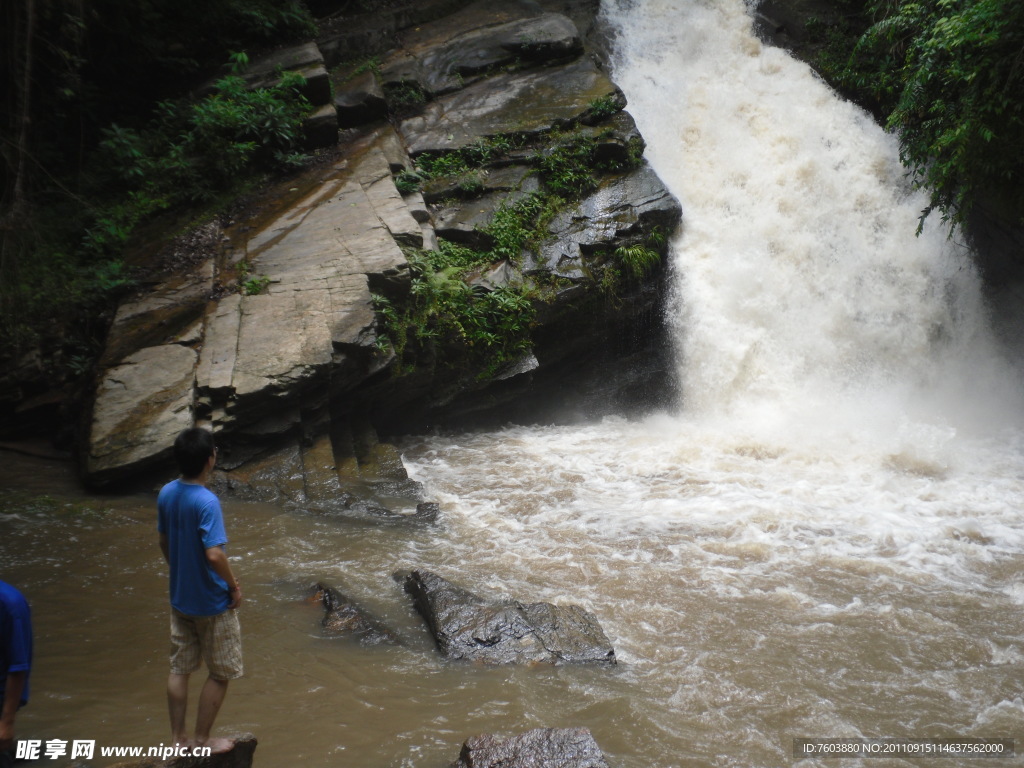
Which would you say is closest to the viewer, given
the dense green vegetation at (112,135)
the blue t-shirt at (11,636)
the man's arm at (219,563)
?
the blue t-shirt at (11,636)

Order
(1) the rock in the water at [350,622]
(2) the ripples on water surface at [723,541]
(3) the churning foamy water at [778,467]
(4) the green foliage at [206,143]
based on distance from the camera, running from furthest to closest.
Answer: (4) the green foliage at [206,143] < (1) the rock in the water at [350,622] < (3) the churning foamy water at [778,467] < (2) the ripples on water surface at [723,541]

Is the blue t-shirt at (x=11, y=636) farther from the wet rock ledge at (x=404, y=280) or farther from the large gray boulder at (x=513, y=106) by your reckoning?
the large gray boulder at (x=513, y=106)

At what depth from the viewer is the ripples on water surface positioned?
3984mm

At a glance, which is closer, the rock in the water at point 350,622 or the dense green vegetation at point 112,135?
the rock in the water at point 350,622

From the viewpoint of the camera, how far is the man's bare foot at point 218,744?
2.89 metres

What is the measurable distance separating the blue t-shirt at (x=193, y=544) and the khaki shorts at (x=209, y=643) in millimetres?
72

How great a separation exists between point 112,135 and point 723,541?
35.8 feet

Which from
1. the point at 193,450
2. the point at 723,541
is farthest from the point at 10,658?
the point at 723,541

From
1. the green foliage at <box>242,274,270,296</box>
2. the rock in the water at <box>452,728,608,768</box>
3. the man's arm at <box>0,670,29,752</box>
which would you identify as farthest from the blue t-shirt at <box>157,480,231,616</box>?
the green foliage at <box>242,274,270,296</box>

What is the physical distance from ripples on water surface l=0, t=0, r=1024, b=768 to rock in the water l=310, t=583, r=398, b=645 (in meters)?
0.13

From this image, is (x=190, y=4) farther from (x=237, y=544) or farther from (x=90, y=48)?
(x=237, y=544)

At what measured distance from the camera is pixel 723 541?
6.62m

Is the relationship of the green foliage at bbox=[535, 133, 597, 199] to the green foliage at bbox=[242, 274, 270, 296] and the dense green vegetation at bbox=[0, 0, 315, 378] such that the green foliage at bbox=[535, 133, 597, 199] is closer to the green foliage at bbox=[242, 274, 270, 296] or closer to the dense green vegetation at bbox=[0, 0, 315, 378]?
the dense green vegetation at bbox=[0, 0, 315, 378]

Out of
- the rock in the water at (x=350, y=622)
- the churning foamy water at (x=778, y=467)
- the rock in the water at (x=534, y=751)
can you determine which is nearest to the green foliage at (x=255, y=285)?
the churning foamy water at (x=778, y=467)
